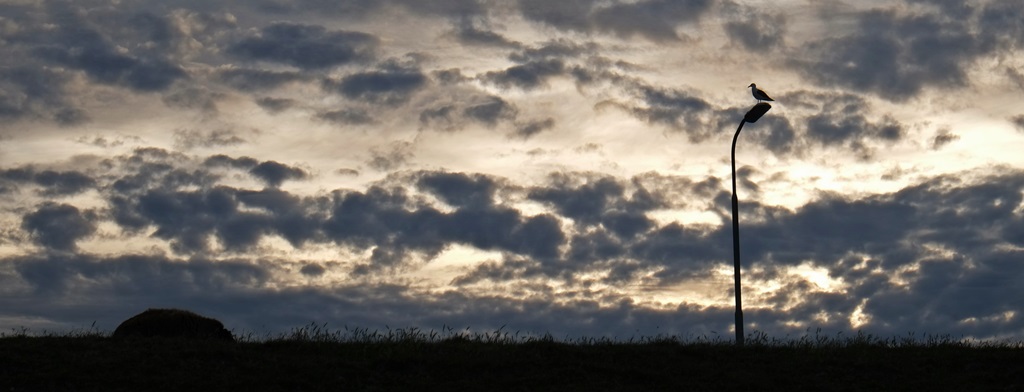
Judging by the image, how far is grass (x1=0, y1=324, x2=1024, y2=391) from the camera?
61.3 ft

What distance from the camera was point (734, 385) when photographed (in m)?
19.2

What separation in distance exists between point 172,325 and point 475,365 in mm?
8376

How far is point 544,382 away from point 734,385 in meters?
3.53

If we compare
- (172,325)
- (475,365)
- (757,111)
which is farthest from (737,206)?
(172,325)

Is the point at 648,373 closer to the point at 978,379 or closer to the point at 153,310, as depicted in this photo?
the point at 978,379

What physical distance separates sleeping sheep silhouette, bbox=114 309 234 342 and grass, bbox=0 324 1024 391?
148cm

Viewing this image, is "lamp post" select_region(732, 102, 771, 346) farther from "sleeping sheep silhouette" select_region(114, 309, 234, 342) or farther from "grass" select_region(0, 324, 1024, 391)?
"sleeping sheep silhouette" select_region(114, 309, 234, 342)

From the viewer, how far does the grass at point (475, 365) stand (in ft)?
61.3

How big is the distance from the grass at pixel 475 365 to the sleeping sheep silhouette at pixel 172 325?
1.48 m

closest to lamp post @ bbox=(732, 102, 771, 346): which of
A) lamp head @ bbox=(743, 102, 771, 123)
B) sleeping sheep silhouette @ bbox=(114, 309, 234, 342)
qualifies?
lamp head @ bbox=(743, 102, 771, 123)

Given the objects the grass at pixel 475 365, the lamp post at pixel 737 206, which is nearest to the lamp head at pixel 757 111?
the lamp post at pixel 737 206

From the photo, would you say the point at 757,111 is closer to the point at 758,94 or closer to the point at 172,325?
the point at 758,94

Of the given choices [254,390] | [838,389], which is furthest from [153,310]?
[838,389]

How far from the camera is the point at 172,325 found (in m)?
24.2
